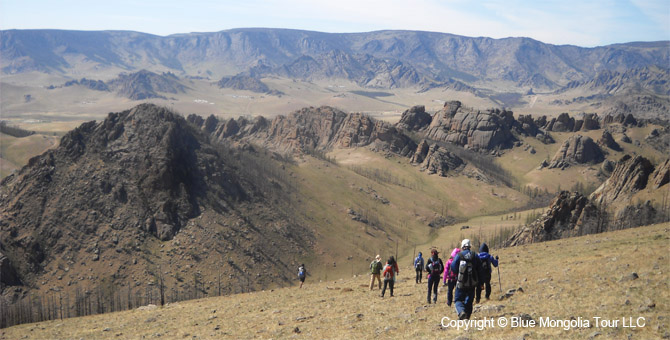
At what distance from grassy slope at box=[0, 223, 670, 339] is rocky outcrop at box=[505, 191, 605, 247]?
155ft

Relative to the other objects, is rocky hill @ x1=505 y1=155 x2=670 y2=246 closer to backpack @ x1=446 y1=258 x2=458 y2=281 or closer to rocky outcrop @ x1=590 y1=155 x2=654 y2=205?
rocky outcrop @ x1=590 y1=155 x2=654 y2=205

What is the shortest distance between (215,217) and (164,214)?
12.7 meters

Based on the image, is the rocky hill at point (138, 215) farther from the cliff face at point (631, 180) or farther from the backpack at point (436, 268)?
the cliff face at point (631, 180)

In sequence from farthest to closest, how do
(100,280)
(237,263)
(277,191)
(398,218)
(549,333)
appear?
1. (398,218)
2. (277,191)
3. (237,263)
4. (100,280)
5. (549,333)

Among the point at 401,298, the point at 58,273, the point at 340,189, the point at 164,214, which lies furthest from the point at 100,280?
the point at 340,189

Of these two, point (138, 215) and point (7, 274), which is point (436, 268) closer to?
point (7, 274)

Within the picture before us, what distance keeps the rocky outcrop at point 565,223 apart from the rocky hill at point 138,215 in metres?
56.4

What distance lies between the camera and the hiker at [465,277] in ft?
85.9

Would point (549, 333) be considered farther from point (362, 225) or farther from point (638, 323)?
point (362, 225)

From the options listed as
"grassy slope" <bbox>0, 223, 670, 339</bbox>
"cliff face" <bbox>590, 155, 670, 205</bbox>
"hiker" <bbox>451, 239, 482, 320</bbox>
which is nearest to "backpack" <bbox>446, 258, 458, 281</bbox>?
"hiker" <bbox>451, 239, 482, 320</bbox>

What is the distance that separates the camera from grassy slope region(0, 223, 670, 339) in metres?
26.1

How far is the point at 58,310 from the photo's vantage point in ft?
294

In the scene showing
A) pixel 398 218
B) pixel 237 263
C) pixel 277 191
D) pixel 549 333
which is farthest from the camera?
pixel 398 218

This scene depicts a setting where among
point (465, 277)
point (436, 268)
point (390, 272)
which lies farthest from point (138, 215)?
point (465, 277)
